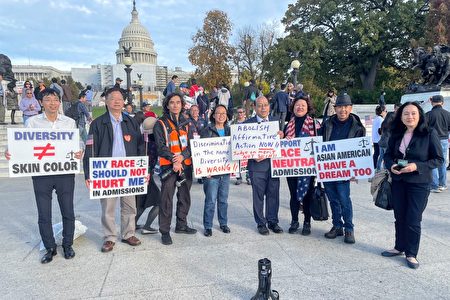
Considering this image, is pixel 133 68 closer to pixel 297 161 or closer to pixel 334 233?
pixel 297 161

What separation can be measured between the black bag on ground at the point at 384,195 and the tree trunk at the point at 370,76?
115 ft

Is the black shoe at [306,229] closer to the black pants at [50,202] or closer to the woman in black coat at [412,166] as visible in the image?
the woman in black coat at [412,166]

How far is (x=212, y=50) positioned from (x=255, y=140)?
33250 millimetres

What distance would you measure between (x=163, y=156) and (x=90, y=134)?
1.01m

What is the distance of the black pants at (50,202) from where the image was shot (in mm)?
3980

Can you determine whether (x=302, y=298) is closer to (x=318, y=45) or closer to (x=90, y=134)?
(x=90, y=134)

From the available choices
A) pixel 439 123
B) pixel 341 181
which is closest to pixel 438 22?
pixel 439 123

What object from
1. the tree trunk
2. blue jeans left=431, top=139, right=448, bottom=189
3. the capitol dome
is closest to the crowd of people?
blue jeans left=431, top=139, right=448, bottom=189

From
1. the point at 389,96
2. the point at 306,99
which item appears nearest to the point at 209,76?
the point at 389,96

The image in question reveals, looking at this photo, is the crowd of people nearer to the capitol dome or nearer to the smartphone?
the smartphone

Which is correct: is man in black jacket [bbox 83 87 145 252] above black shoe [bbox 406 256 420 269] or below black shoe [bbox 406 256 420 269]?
above

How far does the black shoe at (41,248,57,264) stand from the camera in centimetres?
402

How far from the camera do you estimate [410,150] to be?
12.2 ft

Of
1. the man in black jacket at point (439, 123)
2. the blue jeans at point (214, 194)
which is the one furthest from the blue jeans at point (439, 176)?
the blue jeans at point (214, 194)
